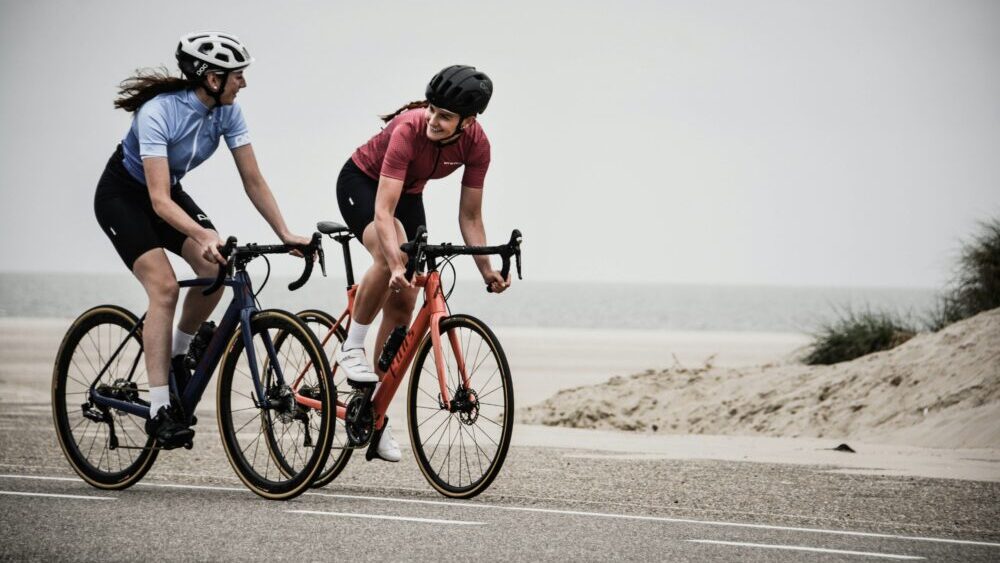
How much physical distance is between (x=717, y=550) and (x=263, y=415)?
8.72 feet

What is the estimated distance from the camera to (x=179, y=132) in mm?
7004

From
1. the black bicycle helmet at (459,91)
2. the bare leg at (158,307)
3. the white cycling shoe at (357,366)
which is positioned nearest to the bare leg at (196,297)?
the bare leg at (158,307)

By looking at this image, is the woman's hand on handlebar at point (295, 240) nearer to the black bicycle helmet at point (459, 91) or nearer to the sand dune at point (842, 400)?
the black bicycle helmet at point (459, 91)

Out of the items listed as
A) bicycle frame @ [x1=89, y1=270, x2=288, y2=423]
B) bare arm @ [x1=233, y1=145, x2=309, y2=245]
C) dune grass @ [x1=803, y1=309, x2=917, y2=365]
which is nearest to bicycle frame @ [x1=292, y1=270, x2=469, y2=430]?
bicycle frame @ [x1=89, y1=270, x2=288, y2=423]

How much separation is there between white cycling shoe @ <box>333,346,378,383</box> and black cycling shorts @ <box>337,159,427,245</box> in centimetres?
70

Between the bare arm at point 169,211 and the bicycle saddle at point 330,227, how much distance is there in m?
0.94

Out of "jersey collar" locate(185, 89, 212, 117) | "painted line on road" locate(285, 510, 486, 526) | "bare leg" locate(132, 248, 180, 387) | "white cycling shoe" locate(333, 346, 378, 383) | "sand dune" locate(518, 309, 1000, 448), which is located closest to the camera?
"painted line on road" locate(285, 510, 486, 526)

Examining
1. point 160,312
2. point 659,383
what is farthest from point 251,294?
point 659,383

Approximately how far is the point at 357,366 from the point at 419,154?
123 cm

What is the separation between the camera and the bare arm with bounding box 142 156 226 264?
22.0 feet

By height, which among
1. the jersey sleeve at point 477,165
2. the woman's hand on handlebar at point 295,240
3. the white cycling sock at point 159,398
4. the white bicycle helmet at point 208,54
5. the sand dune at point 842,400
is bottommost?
the sand dune at point 842,400

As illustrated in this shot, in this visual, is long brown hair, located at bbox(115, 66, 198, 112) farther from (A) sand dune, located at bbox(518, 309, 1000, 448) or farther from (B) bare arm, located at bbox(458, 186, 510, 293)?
(A) sand dune, located at bbox(518, 309, 1000, 448)

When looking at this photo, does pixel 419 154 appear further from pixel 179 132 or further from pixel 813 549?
pixel 813 549

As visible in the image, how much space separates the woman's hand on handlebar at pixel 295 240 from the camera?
7.00 m
